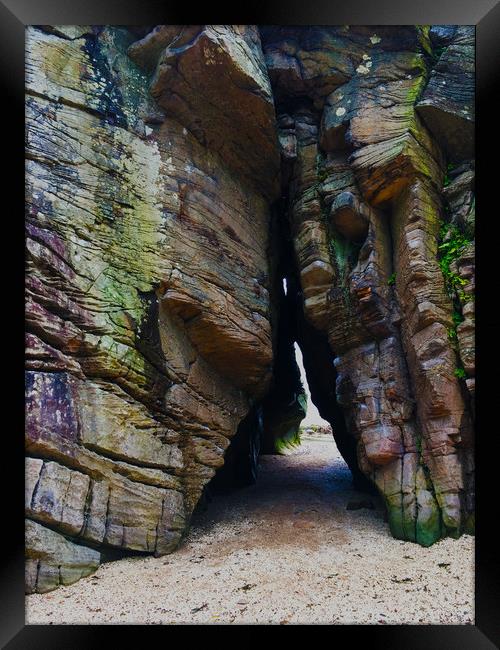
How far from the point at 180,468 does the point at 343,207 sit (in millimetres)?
5823

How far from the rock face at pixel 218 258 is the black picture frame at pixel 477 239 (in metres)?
0.78

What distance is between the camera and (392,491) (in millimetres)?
7422

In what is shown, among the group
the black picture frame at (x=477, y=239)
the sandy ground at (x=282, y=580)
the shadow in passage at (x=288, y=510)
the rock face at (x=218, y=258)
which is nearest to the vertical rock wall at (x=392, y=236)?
the rock face at (x=218, y=258)

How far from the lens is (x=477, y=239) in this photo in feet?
16.3

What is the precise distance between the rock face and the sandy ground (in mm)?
393

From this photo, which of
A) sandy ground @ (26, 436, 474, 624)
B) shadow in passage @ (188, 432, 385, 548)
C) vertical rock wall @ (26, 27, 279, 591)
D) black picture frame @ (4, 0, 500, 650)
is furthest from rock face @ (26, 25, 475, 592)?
shadow in passage @ (188, 432, 385, 548)

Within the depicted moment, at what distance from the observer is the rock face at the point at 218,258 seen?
5984 mm

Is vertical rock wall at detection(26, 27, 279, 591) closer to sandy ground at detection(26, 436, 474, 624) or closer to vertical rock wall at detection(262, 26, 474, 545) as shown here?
sandy ground at detection(26, 436, 474, 624)

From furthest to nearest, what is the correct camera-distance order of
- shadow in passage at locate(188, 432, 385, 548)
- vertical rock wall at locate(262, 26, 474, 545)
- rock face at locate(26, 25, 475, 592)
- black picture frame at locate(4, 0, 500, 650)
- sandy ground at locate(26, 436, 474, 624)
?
1. shadow in passage at locate(188, 432, 385, 548)
2. vertical rock wall at locate(262, 26, 474, 545)
3. rock face at locate(26, 25, 475, 592)
4. sandy ground at locate(26, 436, 474, 624)
5. black picture frame at locate(4, 0, 500, 650)

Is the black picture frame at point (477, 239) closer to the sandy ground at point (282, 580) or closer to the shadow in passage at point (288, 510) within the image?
the sandy ground at point (282, 580)

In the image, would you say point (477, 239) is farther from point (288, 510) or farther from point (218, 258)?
point (288, 510)

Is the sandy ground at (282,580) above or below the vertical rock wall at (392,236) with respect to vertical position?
below

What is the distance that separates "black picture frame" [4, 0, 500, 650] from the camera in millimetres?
4379

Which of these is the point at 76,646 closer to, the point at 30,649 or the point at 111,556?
the point at 30,649
